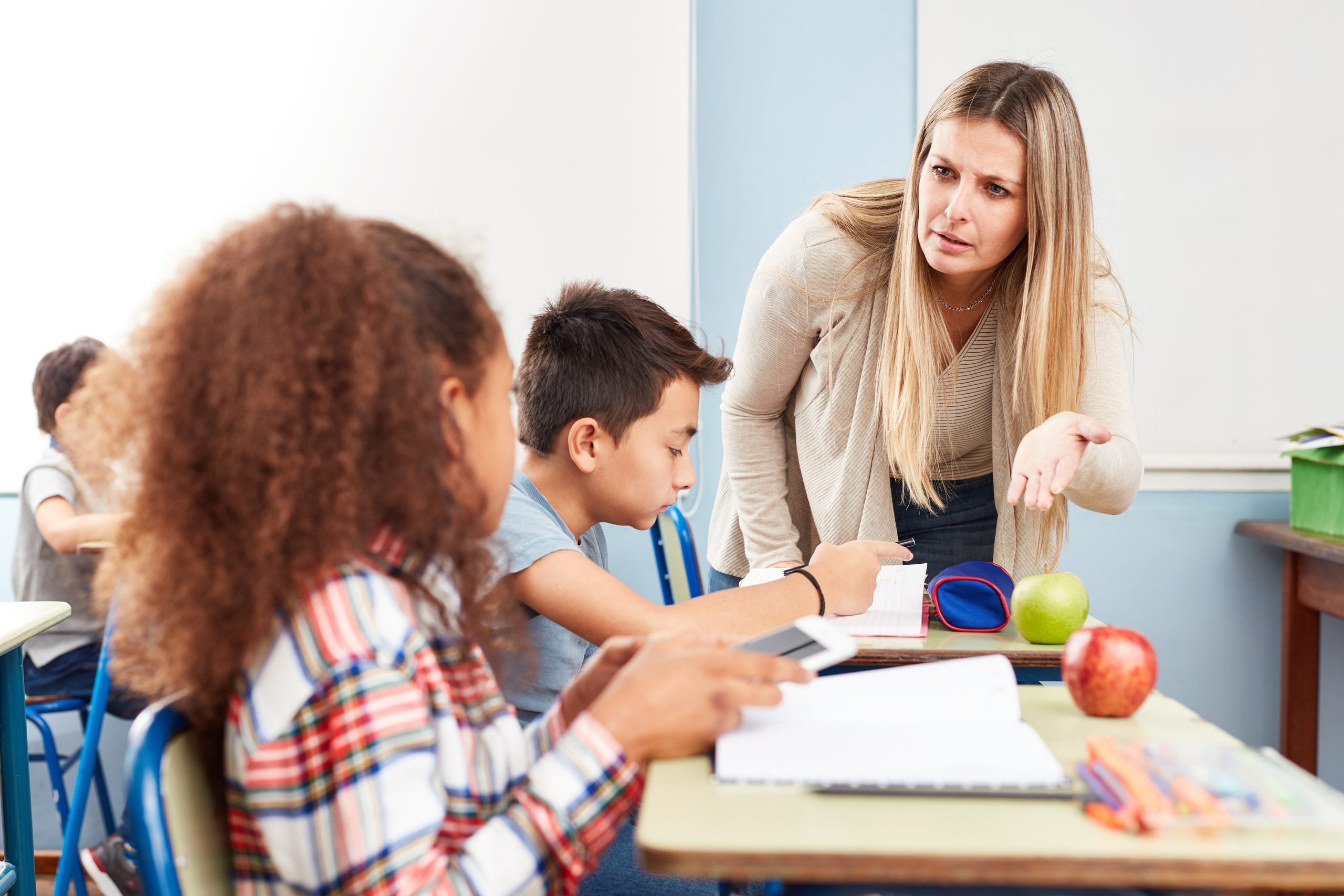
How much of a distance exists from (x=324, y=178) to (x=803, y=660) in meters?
2.10

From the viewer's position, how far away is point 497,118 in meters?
2.47

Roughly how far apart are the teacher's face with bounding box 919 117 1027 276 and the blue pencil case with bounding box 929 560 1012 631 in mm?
439

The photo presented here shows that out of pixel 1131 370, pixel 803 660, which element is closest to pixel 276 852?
pixel 803 660

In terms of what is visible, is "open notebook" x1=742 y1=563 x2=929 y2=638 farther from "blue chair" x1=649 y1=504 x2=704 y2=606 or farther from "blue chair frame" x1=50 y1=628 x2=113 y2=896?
"blue chair frame" x1=50 y1=628 x2=113 y2=896

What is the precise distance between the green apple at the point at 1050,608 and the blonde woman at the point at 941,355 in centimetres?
19

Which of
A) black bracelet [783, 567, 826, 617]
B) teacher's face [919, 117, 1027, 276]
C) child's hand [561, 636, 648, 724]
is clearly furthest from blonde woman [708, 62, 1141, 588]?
child's hand [561, 636, 648, 724]

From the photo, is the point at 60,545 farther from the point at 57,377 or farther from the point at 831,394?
the point at 831,394

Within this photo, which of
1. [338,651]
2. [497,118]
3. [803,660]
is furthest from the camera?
[497,118]

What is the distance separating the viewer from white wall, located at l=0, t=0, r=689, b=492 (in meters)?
2.45

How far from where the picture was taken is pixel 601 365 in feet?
4.46

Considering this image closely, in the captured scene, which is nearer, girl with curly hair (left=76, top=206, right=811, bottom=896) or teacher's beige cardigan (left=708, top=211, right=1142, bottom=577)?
girl with curly hair (left=76, top=206, right=811, bottom=896)

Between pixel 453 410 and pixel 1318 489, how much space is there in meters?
2.19

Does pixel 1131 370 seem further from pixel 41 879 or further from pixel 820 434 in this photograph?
pixel 41 879

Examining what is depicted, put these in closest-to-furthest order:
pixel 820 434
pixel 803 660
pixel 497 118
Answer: pixel 803 660 → pixel 820 434 → pixel 497 118
